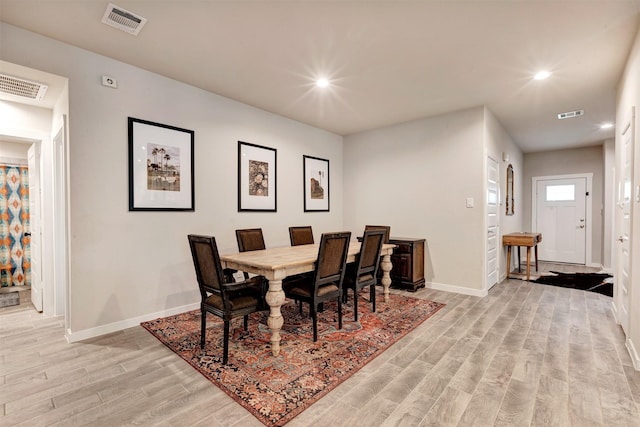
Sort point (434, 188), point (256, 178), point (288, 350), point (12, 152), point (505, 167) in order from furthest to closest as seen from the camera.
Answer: point (505, 167)
point (434, 188)
point (12, 152)
point (256, 178)
point (288, 350)

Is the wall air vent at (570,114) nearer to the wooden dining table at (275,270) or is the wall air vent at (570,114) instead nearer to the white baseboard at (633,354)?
the white baseboard at (633,354)

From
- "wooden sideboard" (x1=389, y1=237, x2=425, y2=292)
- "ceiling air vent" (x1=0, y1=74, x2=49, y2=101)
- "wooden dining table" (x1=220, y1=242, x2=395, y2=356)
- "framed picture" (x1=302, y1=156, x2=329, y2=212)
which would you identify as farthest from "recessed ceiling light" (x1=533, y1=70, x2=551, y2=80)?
"ceiling air vent" (x1=0, y1=74, x2=49, y2=101)

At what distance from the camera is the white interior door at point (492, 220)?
4332 mm

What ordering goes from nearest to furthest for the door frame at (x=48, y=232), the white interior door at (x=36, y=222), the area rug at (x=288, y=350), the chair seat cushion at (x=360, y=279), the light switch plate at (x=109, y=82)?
the area rug at (x=288, y=350) → the light switch plate at (x=109, y=82) → the chair seat cushion at (x=360, y=279) → the door frame at (x=48, y=232) → the white interior door at (x=36, y=222)

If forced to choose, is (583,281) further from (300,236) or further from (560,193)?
(300,236)

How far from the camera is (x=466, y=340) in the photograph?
272cm

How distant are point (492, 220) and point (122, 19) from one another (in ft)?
16.2

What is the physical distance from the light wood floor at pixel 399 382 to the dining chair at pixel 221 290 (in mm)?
444

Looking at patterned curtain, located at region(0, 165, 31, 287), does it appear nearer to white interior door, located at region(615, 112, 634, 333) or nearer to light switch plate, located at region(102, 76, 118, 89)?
light switch plate, located at region(102, 76, 118, 89)

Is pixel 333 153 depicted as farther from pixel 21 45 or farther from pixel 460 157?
pixel 21 45

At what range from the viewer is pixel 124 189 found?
9.84 ft

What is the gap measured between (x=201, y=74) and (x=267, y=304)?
2.50 metres

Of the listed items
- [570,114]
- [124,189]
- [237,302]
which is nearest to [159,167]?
[124,189]

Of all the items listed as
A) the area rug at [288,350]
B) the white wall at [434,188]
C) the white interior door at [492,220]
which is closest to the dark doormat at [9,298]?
the area rug at [288,350]
